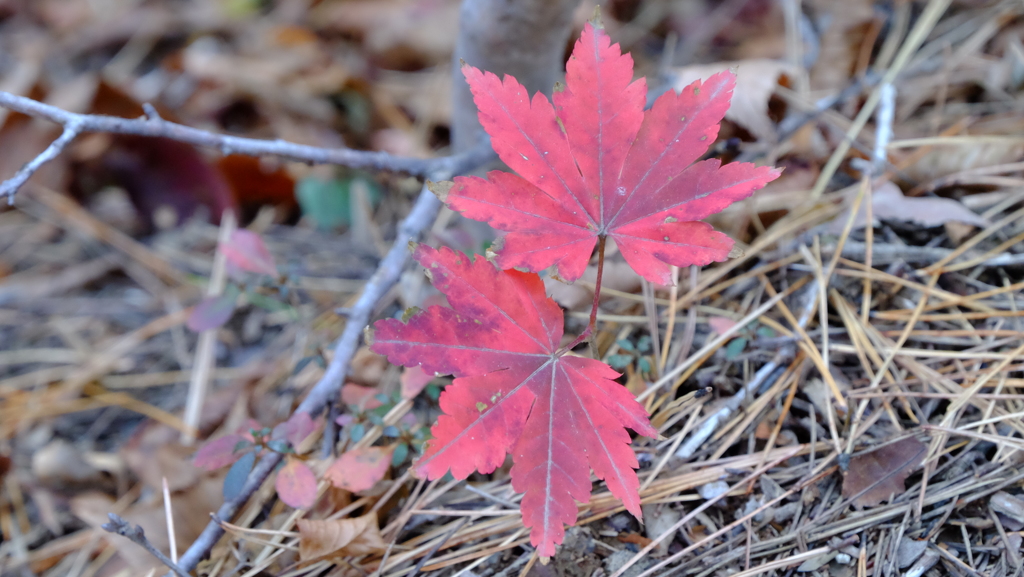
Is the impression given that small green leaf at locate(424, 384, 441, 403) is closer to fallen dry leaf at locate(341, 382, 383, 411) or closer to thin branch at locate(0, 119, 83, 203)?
fallen dry leaf at locate(341, 382, 383, 411)

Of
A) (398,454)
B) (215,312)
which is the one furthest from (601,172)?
(215,312)

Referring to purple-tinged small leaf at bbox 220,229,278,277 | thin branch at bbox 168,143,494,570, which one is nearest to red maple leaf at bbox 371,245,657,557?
thin branch at bbox 168,143,494,570

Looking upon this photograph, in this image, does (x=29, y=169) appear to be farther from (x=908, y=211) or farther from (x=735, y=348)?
(x=908, y=211)

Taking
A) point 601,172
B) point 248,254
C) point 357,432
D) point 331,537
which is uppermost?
point 601,172

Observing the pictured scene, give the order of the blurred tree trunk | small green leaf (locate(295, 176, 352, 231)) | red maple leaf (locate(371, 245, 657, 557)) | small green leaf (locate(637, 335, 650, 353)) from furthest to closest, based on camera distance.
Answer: small green leaf (locate(295, 176, 352, 231))
the blurred tree trunk
small green leaf (locate(637, 335, 650, 353))
red maple leaf (locate(371, 245, 657, 557))

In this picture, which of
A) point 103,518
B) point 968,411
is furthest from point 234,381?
point 968,411

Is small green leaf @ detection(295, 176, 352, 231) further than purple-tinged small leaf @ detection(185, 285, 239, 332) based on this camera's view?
Yes
